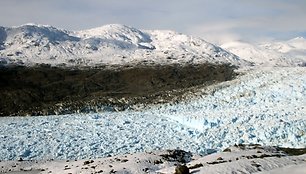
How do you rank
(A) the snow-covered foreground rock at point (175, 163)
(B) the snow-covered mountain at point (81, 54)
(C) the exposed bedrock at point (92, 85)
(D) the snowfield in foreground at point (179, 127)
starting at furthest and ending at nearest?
(B) the snow-covered mountain at point (81, 54), (C) the exposed bedrock at point (92, 85), (D) the snowfield in foreground at point (179, 127), (A) the snow-covered foreground rock at point (175, 163)

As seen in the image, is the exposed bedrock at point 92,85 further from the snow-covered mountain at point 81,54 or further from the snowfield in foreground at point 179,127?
the snow-covered mountain at point 81,54

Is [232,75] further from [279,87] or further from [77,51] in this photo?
[77,51]

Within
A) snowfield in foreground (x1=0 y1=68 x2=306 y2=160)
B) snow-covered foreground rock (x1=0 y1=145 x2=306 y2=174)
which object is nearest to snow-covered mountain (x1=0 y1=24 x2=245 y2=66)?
snowfield in foreground (x1=0 y1=68 x2=306 y2=160)

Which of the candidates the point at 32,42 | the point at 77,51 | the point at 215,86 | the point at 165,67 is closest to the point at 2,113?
the point at 215,86

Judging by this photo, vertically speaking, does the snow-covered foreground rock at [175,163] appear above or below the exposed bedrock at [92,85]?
below

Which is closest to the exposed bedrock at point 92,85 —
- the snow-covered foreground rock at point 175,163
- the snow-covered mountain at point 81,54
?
the snow-covered mountain at point 81,54

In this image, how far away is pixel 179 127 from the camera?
124 feet

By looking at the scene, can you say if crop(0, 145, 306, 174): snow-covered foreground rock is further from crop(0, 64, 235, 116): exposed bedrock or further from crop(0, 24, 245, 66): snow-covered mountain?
crop(0, 24, 245, 66): snow-covered mountain

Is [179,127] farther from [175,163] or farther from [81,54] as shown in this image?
[81,54]

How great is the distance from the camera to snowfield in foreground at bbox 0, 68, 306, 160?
32406 millimetres

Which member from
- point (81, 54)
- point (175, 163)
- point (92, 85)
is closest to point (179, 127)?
point (175, 163)

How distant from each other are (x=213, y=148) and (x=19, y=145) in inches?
596

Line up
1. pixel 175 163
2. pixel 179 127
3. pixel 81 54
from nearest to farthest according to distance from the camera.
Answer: pixel 175 163 → pixel 179 127 → pixel 81 54

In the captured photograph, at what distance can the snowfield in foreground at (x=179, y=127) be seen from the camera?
32406 mm
